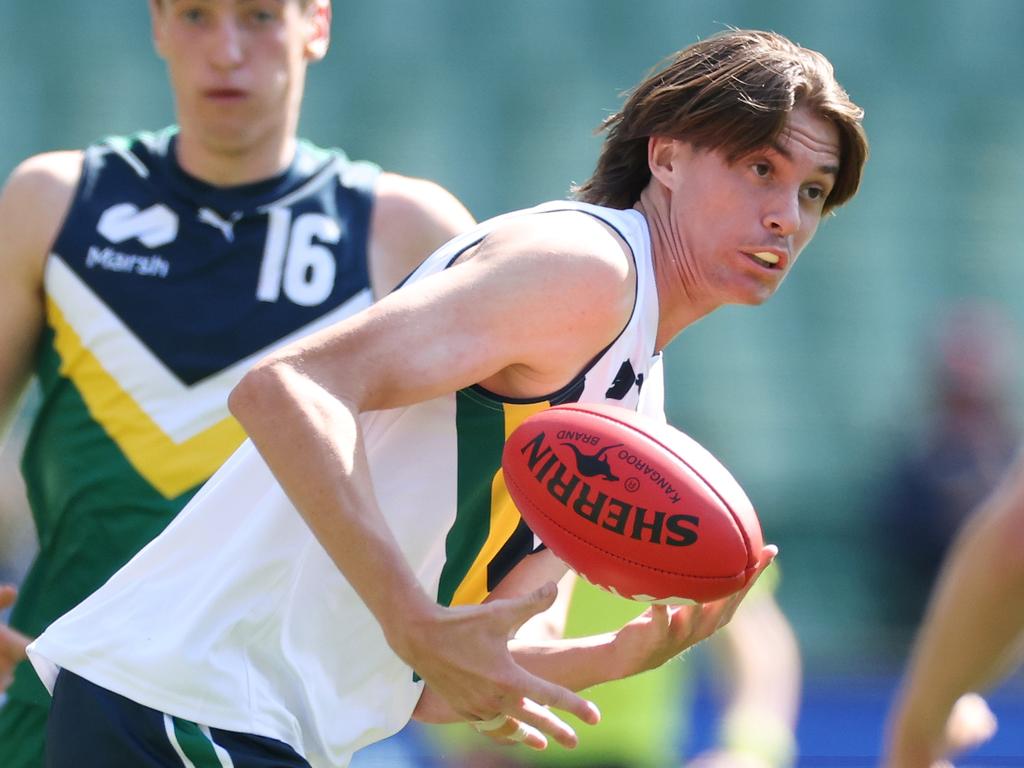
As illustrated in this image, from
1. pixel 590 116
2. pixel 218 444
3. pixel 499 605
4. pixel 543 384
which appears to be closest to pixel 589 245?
pixel 543 384

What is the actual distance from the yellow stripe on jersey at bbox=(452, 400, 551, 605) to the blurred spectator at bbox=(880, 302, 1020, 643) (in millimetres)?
4614

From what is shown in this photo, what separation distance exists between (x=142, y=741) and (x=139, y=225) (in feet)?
4.95

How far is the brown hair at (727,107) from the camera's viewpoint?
2.72 m

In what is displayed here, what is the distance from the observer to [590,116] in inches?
371

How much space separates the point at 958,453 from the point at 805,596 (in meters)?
1.52

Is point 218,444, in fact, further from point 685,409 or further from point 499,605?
point 685,409

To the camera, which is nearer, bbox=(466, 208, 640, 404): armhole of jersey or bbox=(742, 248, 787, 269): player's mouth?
bbox=(466, 208, 640, 404): armhole of jersey

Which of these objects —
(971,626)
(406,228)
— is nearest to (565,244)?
(971,626)

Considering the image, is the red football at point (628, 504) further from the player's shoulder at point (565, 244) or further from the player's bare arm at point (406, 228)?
the player's bare arm at point (406, 228)

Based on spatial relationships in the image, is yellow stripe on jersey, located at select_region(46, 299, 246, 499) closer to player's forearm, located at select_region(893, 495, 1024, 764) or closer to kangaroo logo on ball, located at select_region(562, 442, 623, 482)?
kangaroo logo on ball, located at select_region(562, 442, 623, 482)

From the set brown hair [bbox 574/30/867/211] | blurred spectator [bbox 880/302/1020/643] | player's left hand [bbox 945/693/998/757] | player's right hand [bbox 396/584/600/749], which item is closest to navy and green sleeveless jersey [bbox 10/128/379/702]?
brown hair [bbox 574/30/867/211]

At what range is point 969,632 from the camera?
2.30 metres

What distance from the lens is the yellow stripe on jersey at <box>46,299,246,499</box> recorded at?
11.7 feet

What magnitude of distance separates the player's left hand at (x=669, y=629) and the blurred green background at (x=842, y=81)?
19.2ft
